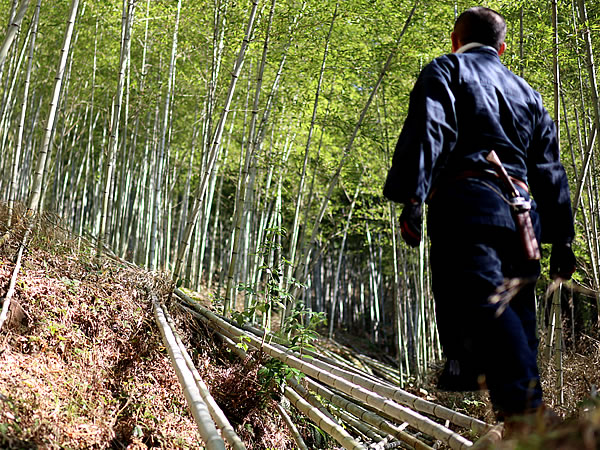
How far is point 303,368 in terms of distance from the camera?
8.11 ft

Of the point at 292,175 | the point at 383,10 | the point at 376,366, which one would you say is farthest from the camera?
the point at 292,175

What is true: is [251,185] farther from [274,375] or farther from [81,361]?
[81,361]

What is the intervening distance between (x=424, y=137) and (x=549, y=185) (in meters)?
0.53

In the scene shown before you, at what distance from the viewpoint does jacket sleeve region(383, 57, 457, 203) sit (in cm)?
147

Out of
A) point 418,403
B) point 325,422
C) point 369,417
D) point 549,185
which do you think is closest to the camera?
point 549,185

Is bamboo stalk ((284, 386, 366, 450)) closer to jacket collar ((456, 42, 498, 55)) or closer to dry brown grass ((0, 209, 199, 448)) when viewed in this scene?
dry brown grass ((0, 209, 199, 448))

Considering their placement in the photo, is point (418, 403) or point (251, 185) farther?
point (251, 185)

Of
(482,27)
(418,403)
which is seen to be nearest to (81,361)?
(418,403)

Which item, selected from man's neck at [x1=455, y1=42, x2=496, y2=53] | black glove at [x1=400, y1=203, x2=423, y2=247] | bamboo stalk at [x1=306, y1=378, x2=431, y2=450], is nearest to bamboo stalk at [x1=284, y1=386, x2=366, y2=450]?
bamboo stalk at [x1=306, y1=378, x2=431, y2=450]

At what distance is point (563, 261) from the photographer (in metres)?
A: 1.67

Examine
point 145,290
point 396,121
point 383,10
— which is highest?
point 383,10

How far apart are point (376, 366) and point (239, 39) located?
555 cm

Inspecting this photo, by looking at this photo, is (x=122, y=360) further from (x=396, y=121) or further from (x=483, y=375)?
(x=396, y=121)

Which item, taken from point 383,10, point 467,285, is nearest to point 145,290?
point 467,285
